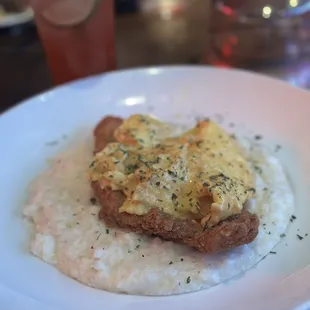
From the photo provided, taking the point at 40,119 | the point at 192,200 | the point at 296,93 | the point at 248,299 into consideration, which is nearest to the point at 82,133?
the point at 40,119

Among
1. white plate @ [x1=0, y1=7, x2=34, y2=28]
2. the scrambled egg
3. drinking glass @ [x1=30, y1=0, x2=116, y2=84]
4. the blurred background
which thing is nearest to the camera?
the scrambled egg

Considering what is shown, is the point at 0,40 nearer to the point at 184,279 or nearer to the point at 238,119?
the point at 238,119

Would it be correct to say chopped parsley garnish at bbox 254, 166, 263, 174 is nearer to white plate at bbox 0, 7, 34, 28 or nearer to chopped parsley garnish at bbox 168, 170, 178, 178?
chopped parsley garnish at bbox 168, 170, 178, 178

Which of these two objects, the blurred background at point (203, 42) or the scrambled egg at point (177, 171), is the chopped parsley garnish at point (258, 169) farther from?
the blurred background at point (203, 42)

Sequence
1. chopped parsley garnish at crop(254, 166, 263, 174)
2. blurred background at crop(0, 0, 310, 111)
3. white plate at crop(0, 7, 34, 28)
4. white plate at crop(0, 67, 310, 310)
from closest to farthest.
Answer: white plate at crop(0, 67, 310, 310)
chopped parsley garnish at crop(254, 166, 263, 174)
blurred background at crop(0, 0, 310, 111)
white plate at crop(0, 7, 34, 28)

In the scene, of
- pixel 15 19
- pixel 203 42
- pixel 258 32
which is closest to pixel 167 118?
pixel 203 42

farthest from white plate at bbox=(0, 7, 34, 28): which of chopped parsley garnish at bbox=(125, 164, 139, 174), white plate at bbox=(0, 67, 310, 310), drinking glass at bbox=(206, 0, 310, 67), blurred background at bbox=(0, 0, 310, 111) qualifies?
chopped parsley garnish at bbox=(125, 164, 139, 174)

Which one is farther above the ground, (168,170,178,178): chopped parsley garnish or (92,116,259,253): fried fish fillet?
(168,170,178,178): chopped parsley garnish
